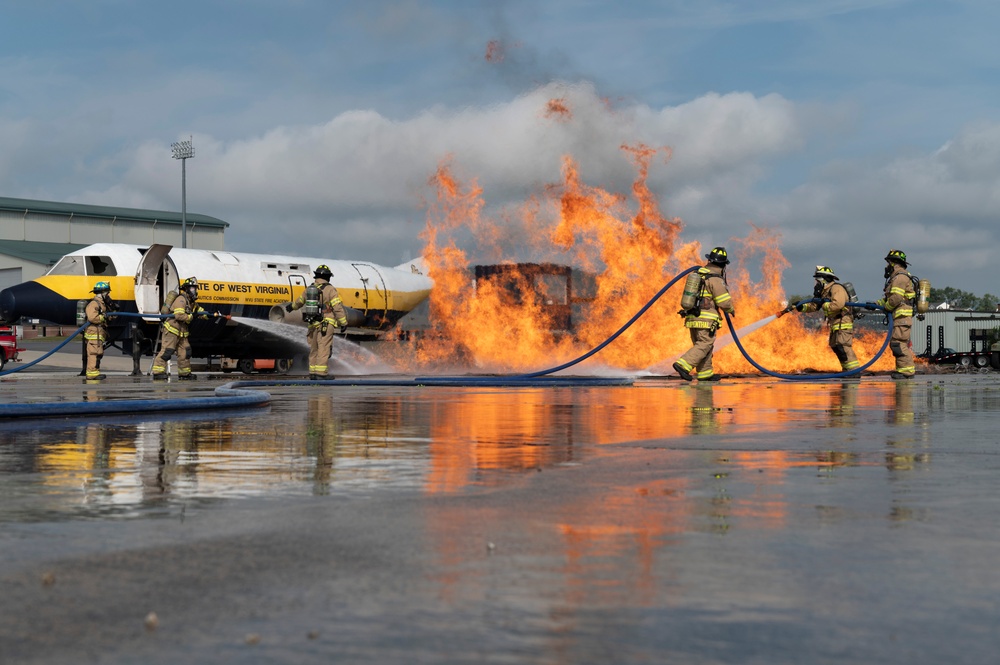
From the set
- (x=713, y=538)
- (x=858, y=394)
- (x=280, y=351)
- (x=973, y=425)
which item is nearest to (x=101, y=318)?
(x=280, y=351)

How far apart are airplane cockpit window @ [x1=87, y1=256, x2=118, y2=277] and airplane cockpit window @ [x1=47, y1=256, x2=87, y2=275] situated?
0.17 m

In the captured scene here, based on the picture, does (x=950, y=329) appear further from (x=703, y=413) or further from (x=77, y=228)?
(x=77, y=228)

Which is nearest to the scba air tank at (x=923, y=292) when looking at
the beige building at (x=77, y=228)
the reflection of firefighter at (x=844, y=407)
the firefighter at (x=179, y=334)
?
the reflection of firefighter at (x=844, y=407)

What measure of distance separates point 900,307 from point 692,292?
5506mm

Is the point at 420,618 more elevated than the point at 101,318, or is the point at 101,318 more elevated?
the point at 101,318

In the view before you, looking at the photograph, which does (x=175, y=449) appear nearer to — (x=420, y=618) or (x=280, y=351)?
(x=420, y=618)

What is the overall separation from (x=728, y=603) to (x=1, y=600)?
2.63 metres

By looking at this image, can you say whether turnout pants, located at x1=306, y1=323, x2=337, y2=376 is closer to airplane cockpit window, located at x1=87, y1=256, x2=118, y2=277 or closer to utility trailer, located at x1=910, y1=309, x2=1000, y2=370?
airplane cockpit window, located at x1=87, y1=256, x2=118, y2=277

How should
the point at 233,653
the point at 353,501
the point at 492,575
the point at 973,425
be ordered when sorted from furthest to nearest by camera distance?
the point at 973,425, the point at 353,501, the point at 492,575, the point at 233,653

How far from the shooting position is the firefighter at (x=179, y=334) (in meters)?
26.5

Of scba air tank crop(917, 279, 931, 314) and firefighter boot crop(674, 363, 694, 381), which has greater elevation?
scba air tank crop(917, 279, 931, 314)

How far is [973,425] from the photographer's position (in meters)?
12.0

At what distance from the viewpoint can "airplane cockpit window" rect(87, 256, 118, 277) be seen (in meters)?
31.0

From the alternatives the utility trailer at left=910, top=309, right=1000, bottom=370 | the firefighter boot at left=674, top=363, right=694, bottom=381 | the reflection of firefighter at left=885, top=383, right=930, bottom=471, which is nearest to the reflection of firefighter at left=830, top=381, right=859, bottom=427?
the reflection of firefighter at left=885, top=383, right=930, bottom=471
